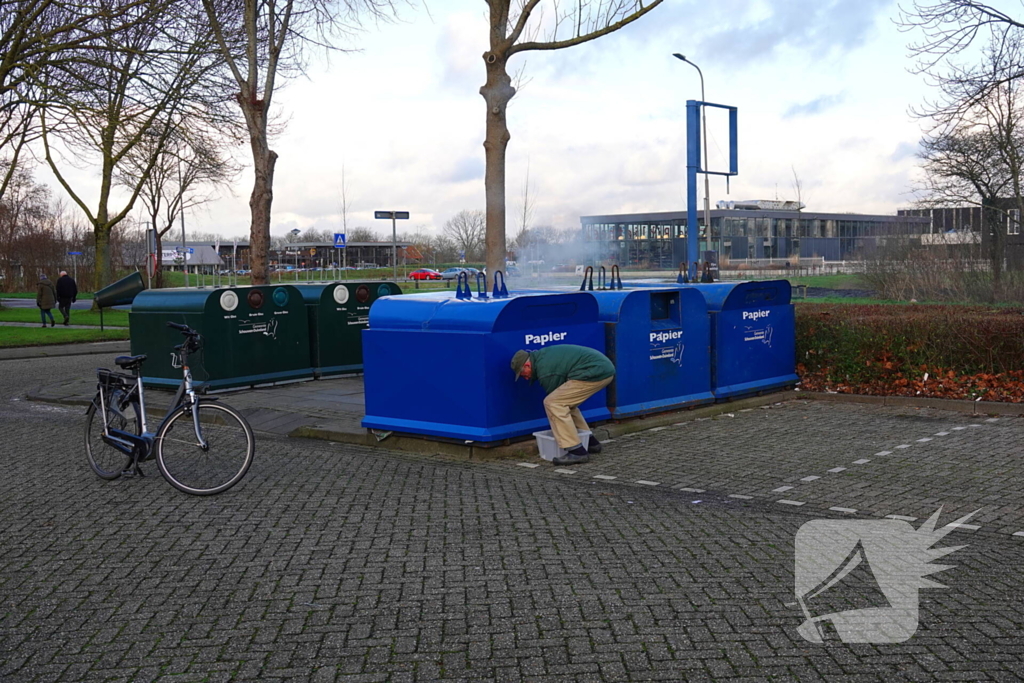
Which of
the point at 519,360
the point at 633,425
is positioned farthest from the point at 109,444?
the point at 633,425

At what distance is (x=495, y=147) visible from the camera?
1331cm

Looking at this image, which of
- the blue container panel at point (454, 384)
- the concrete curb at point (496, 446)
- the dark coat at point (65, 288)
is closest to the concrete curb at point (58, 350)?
the dark coat at point (65, 288)

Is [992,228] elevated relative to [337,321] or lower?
elevated

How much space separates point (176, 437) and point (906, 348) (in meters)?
9.12

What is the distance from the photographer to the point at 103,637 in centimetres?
462

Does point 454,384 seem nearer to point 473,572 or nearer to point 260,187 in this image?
point 473,572

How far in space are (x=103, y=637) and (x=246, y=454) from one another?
3091mm

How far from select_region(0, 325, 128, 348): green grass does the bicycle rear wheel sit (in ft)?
54.8

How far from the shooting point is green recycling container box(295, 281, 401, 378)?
15383 mm

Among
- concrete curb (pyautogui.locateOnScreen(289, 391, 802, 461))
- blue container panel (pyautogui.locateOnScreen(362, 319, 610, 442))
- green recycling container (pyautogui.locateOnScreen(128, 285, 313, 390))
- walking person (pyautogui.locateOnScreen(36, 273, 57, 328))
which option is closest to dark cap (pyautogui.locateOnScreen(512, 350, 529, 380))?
blue container panel (pyautogui.locateOnScreen(362, 319, 610, 442))

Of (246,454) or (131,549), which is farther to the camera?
(246,454)

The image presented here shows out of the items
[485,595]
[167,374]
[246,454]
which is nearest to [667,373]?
[246,454]

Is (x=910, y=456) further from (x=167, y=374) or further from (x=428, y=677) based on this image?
(x=167, y=374)

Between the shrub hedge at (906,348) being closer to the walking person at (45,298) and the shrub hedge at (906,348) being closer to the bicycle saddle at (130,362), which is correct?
the bicycle saddle at (130,362)
